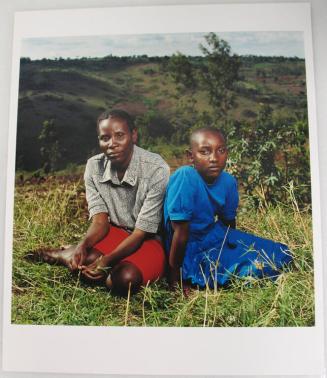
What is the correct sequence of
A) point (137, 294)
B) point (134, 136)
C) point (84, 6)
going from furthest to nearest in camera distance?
point (84, 6) → point (134, 136) → point (137, 294)

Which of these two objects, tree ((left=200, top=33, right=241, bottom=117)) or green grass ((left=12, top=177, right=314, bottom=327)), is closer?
green grass ((left=12, top=177, right=314, bottom=327))

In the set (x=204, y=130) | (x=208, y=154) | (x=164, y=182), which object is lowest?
(x=164, y=182)

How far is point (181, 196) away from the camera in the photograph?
193 centimetres

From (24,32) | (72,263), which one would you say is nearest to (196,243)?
(72,263)

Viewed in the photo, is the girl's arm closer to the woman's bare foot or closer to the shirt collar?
the shirt collar

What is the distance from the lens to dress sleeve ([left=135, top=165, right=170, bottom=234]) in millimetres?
1937

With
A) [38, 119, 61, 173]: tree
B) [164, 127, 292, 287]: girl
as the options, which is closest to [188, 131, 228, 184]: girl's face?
[164, 127, 292, 287]: girl

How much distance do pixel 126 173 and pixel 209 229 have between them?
445 millimetres

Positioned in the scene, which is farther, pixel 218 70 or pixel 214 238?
pixel 218 70

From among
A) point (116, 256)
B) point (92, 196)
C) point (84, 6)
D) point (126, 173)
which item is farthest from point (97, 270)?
point (84, 6)

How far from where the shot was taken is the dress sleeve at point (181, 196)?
1.92 m

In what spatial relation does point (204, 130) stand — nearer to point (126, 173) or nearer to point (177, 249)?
point (126, 173)

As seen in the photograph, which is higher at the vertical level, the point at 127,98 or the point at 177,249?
the point at 127,98

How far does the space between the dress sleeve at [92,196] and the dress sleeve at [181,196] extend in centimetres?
29
